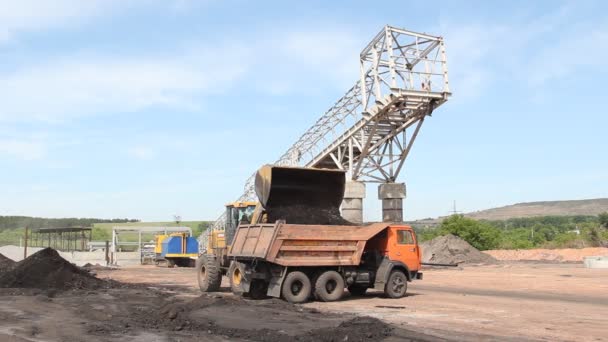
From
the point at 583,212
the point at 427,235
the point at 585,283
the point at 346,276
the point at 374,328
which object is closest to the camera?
the point at 374,328

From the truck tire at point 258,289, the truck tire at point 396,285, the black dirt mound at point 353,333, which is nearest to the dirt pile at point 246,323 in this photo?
the black dirt mound at point 353,333

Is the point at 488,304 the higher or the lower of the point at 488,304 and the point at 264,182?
the lower

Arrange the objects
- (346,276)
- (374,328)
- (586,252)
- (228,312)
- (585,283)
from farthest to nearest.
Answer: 1. (586,252)
2. (585,283)
3. (346,276)
4. (228,312)
5. (374,328)

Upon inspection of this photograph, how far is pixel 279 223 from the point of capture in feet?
51.9

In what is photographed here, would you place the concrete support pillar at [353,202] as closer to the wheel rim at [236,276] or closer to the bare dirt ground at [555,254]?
the wheel rim at [236,276]

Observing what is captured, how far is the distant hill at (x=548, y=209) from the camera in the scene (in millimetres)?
167000

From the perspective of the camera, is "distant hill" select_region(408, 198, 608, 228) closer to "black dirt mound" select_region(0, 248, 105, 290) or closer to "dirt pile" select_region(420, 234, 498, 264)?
"dirt pile" select_region(420, 234, 498, 264)

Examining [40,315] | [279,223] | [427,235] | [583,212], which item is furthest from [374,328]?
[583,212]

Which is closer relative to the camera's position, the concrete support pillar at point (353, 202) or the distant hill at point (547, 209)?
the concrete support pillar at point (353, 202)

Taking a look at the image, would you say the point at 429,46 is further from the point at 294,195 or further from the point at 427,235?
the point at 427,235

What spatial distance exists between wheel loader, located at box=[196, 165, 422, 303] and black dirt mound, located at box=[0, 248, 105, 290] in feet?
15.0

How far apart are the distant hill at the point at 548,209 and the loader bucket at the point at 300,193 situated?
159 m

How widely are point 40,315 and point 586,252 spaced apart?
1487 inches

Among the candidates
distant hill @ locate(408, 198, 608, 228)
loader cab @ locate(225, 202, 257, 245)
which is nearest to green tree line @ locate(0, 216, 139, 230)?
distant hill @ locate(408, 198, 608, 228)
